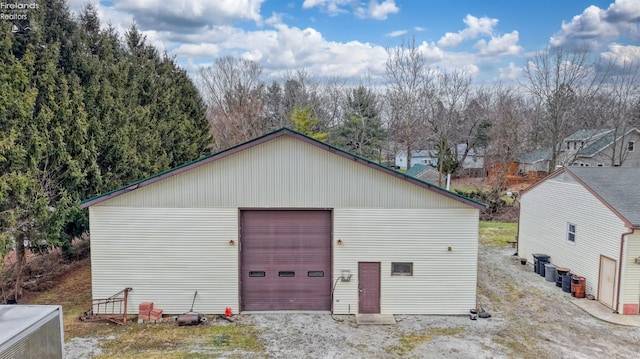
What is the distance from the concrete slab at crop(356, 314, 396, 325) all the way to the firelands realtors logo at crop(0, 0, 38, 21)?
14.8 meters

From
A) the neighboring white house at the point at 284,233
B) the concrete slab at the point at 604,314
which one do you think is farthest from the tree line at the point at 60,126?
the concrete slab at the point at 604,314

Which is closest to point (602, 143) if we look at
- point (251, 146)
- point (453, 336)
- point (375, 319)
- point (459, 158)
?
point (459, 158)

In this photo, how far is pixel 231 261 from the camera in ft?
40.4

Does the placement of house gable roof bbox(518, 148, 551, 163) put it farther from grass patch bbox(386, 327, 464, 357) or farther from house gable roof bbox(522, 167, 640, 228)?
grass patch bbox(386, 327, 464, 357)

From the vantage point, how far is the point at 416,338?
10.8 metres

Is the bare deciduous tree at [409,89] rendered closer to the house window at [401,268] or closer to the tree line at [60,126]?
the tree line at [60,126]

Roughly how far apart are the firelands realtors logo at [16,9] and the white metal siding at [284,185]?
24.2 feet

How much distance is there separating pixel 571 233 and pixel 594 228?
152 centimetres

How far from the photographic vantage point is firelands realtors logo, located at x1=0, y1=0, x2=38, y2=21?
1327cm

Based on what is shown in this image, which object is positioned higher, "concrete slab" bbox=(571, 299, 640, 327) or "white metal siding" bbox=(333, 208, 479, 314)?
"white metal siding" bbox=(333, 208, 479, 314)

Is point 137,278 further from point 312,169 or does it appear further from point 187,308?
point 312,169

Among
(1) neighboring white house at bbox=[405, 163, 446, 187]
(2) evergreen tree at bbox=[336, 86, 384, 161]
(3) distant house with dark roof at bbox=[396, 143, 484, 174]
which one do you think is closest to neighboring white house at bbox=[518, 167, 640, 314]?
(1) neighboring white house at bbox=[405, 163, 446, 187]

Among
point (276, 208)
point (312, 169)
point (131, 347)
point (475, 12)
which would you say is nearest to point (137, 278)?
point (131, 347)

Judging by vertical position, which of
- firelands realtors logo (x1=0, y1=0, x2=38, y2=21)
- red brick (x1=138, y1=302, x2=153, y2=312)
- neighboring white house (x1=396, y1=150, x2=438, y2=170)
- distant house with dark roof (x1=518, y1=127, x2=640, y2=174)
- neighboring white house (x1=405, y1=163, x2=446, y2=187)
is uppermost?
firelands realtors logo (x1=0, y1=0, x2=38, y2=21)
